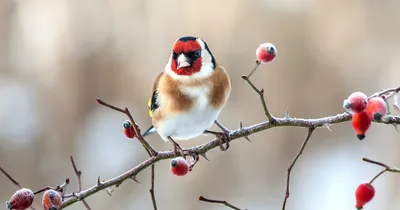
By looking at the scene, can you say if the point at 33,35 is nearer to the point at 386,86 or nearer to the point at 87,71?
the point at 87,71

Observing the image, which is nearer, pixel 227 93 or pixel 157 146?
pixel 227 93

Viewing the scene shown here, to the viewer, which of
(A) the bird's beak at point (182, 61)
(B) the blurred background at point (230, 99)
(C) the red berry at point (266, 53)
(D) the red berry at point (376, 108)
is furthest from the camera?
(B) the blurred background at point (230, 99)

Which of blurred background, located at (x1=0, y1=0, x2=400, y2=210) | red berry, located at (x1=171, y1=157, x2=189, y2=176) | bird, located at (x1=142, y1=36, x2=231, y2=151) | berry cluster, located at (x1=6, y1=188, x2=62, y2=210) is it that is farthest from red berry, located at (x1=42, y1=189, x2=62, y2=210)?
blurred background, located at (x1=0, y1=0, x2=400, y2=210)

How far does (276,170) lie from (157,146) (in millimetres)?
483

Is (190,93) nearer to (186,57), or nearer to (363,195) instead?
(186,57)

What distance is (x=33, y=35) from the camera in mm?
2145

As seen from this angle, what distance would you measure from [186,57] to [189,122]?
11cm

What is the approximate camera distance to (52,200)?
60 centimetres

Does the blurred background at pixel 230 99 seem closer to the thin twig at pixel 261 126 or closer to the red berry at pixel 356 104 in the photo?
the thin twig at pixel 261 126

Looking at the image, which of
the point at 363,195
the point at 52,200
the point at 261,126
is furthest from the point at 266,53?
the point at 52,200

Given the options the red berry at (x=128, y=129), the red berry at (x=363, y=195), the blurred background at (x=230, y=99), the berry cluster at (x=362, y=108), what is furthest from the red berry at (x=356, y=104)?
the blurred background at (x=230, y=99)

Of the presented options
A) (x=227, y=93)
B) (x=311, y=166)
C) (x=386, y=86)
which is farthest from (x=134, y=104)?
(x=227, y=93)

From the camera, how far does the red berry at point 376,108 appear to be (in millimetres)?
543

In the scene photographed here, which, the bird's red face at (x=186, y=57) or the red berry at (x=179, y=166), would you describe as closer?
the red berry at (x=179, y=166)
